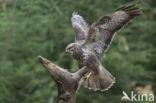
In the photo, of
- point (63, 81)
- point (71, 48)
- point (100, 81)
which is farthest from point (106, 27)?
point (63, 81)

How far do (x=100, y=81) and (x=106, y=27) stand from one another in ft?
1.76

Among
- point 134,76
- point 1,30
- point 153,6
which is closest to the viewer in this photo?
point 1,30

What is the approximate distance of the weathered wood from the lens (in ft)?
14.6

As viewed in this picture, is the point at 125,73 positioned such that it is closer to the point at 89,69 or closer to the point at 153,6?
the point at 153,6

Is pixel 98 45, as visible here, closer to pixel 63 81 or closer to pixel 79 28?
pixel 79 28

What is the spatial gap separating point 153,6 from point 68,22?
2233 mm

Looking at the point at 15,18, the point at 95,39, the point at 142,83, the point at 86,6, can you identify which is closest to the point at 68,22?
the point at 86,6

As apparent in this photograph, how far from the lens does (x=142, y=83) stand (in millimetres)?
9453

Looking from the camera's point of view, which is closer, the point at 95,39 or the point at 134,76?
the point at 95,39

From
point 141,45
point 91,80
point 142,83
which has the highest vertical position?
point 141,45

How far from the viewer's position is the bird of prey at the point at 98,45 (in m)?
5.21

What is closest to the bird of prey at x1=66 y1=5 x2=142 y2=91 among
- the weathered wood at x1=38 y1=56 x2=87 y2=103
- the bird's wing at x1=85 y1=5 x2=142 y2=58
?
the bird's wing at x1=85 y1=5 x2=142 y2=58

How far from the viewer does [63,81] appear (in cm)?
451

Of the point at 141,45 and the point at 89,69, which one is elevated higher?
the point at 141,45
